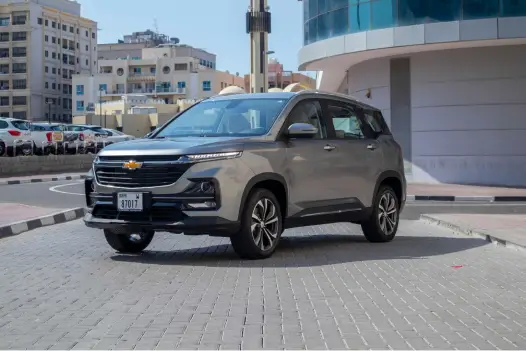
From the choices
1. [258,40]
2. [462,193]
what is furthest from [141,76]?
[462,193]

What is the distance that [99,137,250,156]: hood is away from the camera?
26.5 ft

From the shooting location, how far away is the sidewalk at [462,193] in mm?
20828

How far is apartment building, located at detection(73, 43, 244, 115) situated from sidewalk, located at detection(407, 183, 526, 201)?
9326 centimetres

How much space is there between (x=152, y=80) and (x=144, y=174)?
11726 centimetres

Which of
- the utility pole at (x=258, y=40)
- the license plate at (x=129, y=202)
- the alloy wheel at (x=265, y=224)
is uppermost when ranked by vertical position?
the utility pole at (x=258, y=40)

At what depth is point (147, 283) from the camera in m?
7.21

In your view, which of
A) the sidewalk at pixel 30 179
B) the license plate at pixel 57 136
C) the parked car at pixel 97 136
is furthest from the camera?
the parked car at pixel 97 136

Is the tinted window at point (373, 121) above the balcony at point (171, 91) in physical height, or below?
below

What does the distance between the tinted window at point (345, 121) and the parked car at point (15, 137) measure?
88.8ft

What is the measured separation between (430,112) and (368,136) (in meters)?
17.5

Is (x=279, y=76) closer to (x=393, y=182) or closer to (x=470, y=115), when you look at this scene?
(x=470, y=115)

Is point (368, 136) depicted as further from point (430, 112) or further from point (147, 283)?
point (430, 112)

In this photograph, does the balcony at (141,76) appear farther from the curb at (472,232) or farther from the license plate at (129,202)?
the license plate at (129,202)

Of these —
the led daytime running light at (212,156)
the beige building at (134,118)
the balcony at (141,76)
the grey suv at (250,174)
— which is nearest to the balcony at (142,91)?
the balcony at (141,76)
